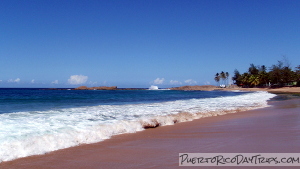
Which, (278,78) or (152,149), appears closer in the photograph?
(152,149)

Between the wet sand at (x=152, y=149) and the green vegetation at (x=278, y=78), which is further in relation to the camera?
the green vegetation at (x=278, y=78)

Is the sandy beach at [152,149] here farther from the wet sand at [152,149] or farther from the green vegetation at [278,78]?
the green vegetation at [278,78]

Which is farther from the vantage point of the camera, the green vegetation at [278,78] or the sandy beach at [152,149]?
the green vegetation at [278,78]

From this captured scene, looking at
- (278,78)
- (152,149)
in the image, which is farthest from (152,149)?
(278,78)

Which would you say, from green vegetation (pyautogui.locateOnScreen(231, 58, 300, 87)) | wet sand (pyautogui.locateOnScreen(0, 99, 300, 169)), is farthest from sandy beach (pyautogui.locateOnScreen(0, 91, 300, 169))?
green vegetation (pyautogui.locateOnScreen(231, 58, 300, 87))

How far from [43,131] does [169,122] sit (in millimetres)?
4519

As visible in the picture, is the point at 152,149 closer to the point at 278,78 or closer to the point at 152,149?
the point at 152,149

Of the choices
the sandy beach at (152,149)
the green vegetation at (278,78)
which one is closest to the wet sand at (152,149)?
the sandy beach at (152,149)

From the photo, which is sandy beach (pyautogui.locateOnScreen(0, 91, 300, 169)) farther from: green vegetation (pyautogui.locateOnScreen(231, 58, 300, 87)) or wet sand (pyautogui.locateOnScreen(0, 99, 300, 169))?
green vegetation (pyautogui.locateOnScreen(231, 58, 300, 87))

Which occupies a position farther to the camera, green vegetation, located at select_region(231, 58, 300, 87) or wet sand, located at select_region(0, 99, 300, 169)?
green vegetation, located at select_region(231, 58, 300, 87)

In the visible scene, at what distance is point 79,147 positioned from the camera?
5277mm

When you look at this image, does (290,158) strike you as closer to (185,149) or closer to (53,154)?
(185,149)

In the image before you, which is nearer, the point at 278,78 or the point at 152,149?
the point at 152,149

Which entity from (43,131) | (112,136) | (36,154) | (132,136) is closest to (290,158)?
(132,136)
